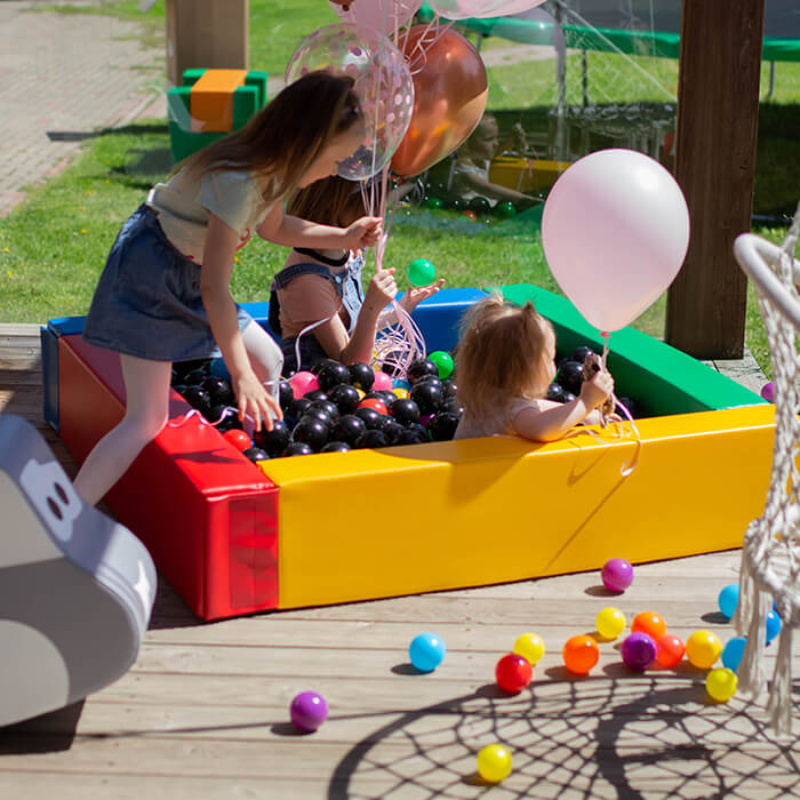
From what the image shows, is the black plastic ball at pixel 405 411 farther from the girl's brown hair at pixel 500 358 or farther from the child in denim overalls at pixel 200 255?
the child in denim overalls at pixel 200 255

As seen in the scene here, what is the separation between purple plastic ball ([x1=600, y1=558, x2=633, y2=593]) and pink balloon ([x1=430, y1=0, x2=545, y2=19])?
1609 millimetres

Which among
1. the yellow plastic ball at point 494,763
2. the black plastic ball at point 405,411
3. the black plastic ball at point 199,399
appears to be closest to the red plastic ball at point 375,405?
the black plastic ball at point 405,411

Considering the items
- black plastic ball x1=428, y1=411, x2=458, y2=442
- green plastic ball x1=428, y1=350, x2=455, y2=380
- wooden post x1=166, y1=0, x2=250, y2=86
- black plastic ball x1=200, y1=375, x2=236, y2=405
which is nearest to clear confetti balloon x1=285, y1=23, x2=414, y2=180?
black plastic ball x1=428, y1=411, x2=458, y2=442

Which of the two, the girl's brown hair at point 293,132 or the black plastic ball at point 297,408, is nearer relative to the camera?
the girl's brown hair at point 293,132

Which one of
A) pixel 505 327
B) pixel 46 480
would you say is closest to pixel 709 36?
pixel 505 327

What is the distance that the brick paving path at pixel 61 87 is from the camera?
9.16 metres

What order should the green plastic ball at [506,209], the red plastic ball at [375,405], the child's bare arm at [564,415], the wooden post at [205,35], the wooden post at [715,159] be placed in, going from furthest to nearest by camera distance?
the wooden post at [205,35]
the green plastic ball at [506,209]
the wooden post at [715,159]
the red plastic ball at [375,405]
the child's bare arm at [564,415]

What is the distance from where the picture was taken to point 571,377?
154 inches

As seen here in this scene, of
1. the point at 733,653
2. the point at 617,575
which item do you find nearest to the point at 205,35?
the point at 617,575

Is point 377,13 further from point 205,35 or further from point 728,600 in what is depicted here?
point 205,35

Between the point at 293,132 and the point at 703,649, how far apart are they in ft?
4.84

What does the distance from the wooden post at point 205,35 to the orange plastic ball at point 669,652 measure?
268 inches

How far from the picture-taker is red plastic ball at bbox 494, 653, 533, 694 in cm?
248

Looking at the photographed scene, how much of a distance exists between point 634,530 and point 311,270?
1.33 m
